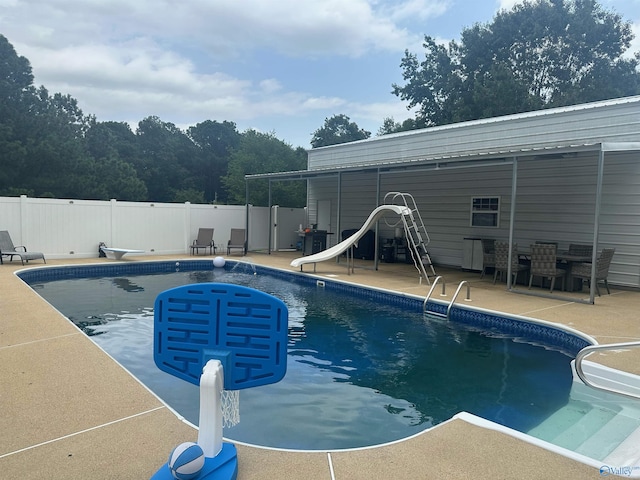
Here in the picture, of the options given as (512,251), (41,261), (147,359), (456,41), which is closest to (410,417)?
(147,359)

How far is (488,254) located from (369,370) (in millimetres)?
5765

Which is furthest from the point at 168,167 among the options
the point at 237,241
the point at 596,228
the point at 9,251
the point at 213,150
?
the point at 596,228

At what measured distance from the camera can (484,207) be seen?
1132 centimetres

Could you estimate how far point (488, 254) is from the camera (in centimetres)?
974

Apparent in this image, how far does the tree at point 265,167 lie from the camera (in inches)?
974

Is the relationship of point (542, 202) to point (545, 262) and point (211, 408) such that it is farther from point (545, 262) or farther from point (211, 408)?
point (211, 408)

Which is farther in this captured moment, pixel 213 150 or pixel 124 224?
pixel 213 150

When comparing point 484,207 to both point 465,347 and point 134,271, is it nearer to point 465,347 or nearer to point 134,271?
point 465,347

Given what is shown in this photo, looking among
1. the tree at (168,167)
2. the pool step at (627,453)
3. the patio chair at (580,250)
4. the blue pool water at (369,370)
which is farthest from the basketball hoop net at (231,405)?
the tree at (168,167)

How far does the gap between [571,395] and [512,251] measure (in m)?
4.30

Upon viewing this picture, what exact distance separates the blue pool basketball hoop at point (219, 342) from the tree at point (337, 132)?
126 feet

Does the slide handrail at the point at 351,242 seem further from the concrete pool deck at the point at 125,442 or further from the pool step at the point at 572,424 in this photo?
the pool step at the point at 572,424

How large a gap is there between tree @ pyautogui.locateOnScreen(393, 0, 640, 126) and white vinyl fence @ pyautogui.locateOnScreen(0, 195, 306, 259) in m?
14.6

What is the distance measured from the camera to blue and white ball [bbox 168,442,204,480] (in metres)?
2.05
